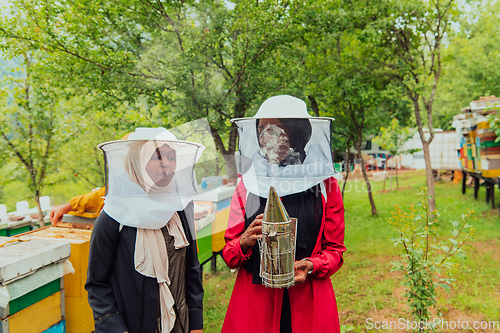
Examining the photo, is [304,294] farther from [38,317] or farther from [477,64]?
[477,64]

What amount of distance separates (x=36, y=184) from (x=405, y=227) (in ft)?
20.3

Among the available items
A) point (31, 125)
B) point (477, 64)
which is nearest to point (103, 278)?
point (31, 125)

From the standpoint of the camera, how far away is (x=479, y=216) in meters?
8.20

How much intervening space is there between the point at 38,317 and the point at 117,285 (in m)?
0.88

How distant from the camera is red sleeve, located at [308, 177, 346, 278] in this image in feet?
5.57

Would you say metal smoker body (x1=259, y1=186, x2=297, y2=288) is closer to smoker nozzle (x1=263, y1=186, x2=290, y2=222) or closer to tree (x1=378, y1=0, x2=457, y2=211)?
smoker nozzle (x1=263, y1=186, x2=290, y2=222)

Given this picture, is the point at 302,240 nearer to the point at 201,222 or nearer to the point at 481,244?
the point at 201,222

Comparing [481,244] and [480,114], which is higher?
[480,114]

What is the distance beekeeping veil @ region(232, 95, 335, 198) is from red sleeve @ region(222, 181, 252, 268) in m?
0.10

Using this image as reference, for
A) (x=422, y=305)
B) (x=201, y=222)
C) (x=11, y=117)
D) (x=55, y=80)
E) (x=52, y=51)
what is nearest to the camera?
(x=422, y=305)

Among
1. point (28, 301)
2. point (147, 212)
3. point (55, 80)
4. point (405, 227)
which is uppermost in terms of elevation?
point (55, 80)

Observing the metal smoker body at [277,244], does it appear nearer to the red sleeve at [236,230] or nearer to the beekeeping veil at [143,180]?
the red sleeve at [236,230]

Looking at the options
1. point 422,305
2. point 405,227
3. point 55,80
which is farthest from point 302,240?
point 55,80

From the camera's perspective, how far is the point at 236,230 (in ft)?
6.05
